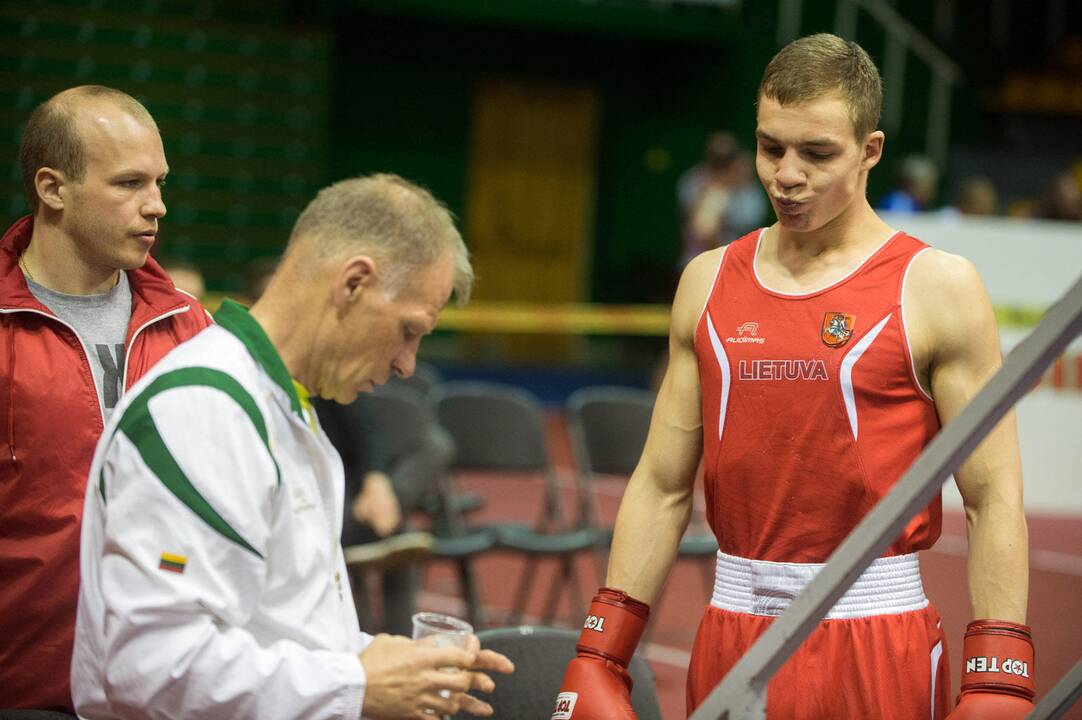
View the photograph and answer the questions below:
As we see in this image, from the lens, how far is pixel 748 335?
2.25 m

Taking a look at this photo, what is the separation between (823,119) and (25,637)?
1486 mm

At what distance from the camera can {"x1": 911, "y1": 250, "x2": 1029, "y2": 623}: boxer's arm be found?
211cm

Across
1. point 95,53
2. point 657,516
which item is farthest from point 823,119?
point 95,53

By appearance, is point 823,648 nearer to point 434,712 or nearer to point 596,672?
point 596,672

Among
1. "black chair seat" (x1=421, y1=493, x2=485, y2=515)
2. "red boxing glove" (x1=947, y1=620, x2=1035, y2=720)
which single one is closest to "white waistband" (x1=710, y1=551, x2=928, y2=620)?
"red boxing glove" (x1=947, y1=620, x2=1035, y2=720)

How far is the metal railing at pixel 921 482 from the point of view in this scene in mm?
1325

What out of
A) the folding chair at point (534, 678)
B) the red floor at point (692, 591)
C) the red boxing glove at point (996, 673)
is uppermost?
the red boxing glove at point (996, 673)

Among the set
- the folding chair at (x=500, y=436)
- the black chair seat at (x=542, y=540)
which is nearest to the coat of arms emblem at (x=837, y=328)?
the black chair seat at (x=542, y=540)

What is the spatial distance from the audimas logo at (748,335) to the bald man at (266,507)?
0.55 metres

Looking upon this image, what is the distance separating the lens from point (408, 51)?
14.0 meters

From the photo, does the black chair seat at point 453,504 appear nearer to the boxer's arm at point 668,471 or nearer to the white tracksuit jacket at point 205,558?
the boxer's arm at point 668,471

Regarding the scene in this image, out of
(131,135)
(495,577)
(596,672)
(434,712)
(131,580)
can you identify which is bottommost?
(495,577)

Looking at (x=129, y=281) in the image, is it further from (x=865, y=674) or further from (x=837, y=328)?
(x=865, y=674)

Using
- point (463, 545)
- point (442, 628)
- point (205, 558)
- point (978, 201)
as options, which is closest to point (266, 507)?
point (205, 558)
